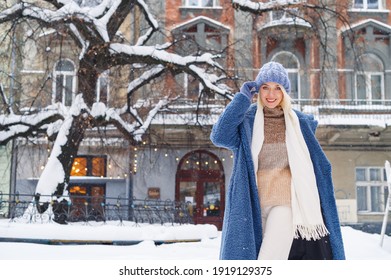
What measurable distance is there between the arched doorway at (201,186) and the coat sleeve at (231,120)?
15959 millimetres

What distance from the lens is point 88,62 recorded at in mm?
10414

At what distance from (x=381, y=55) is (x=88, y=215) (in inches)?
531

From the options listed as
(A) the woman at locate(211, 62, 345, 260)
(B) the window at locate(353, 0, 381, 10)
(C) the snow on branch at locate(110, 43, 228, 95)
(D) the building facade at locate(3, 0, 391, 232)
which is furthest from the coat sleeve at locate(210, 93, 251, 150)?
(B) the window at locate(353, 0, 381, 10)

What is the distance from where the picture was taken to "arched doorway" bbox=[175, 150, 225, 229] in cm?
1881

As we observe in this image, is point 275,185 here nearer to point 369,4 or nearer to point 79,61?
point 79,61

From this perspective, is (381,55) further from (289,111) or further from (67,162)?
(289,111)

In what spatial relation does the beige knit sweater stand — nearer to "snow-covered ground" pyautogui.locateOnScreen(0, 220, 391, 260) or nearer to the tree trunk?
"snow-covered ground" pyautogui.locateOnScreen(0, 220, 391, 260)

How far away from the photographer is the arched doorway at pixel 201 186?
1881 cm

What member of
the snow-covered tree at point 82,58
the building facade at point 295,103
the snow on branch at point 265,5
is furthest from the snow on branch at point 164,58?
the building facade at point 295,103

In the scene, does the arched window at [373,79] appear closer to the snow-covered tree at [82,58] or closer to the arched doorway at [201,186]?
the arched doorway at [201,186]

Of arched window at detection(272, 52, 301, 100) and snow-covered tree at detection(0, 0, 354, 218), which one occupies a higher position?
arched window at detection(272, 52, 301, 100)

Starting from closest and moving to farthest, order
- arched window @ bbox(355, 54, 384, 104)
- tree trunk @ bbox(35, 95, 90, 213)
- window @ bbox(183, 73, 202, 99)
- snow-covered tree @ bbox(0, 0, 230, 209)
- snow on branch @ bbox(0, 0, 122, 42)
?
snow on branch @ bbox(0, 0, 122, 42), snow-covered tree @ bbox(0, 0, 230, 209), tree trunk @ bbox(35, 95, 90, 213), window @ bbox(183, 73, 202, 99), arched window @ bbox(355, 54, 384, 104)

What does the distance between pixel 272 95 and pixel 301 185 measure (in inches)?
20.7

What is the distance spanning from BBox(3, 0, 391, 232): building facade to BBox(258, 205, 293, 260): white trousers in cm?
1448
